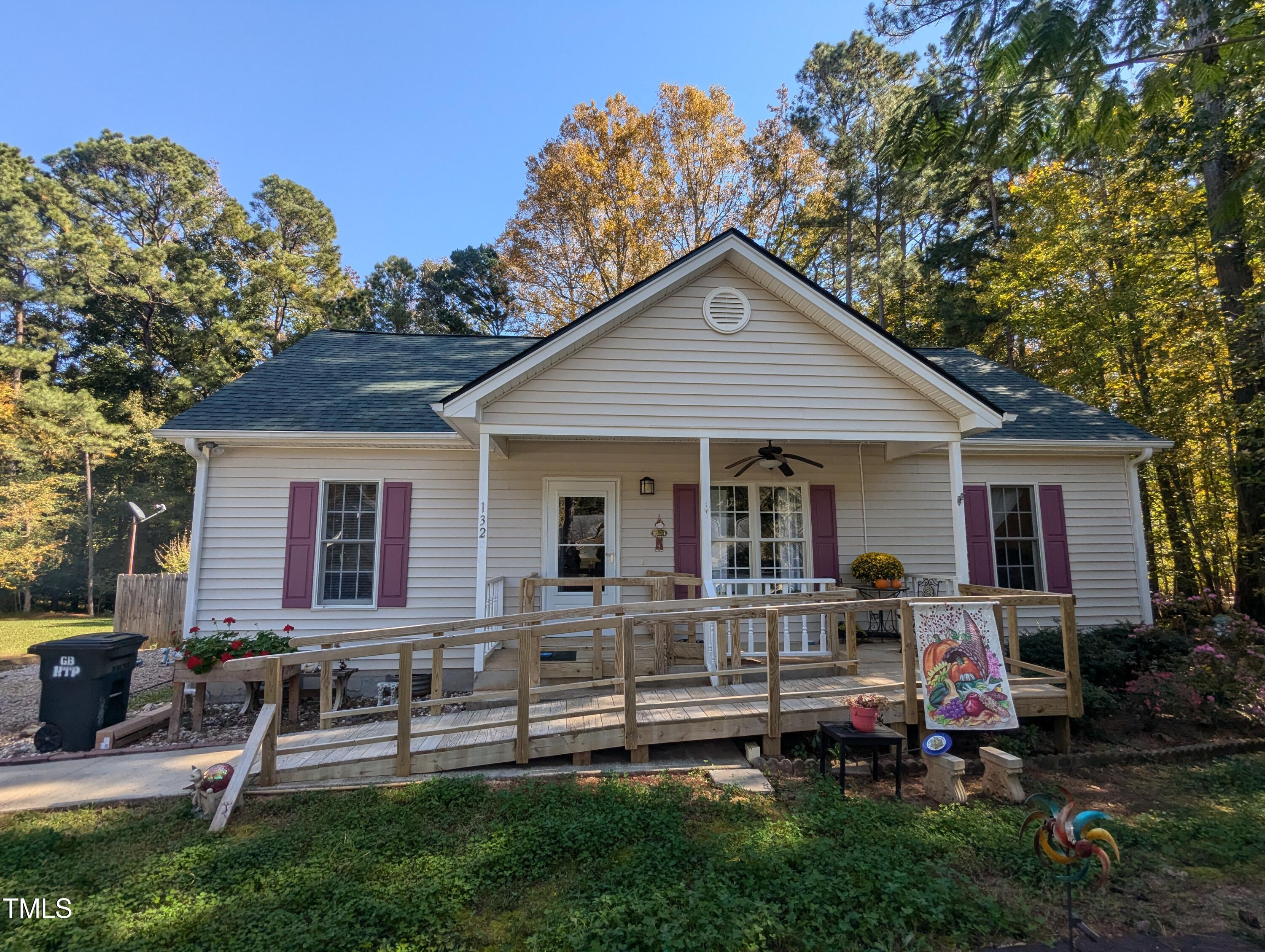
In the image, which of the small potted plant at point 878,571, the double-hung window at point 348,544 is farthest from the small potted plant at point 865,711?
the double-hung window at point 348,544

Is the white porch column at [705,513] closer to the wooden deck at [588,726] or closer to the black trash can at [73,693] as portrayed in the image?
the wooden deck at [588,726]

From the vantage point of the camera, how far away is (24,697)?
8023 millimetres

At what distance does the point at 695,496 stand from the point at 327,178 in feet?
94.7

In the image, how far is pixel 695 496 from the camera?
27.4 feet

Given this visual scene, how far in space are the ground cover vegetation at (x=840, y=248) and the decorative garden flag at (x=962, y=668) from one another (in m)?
3.36

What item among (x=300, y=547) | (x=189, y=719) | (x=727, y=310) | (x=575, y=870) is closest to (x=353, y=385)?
(x=300, y=547)

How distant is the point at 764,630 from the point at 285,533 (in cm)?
616

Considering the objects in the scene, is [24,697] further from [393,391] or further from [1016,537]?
[1016,537]

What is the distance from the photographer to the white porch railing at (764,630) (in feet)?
19.8

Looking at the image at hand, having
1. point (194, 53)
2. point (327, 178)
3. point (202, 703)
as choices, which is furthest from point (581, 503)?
point (327, 178)

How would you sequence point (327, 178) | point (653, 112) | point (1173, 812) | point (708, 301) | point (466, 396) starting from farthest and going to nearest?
point (327, 178), point (653, 112), point (708, 301), point (466, 396), point (1173, 812)

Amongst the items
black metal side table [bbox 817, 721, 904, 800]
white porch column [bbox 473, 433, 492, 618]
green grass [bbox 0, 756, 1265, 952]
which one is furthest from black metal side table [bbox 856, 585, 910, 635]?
white porch column [bbox 473, 433, 492, 618]

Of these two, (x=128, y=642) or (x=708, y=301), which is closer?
(x=128, y=642)

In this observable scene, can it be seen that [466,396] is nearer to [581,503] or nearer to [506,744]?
[581,503]
